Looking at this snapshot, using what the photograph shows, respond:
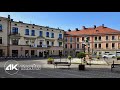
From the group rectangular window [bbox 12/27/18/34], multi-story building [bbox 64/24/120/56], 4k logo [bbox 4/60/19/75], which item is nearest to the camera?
4k logo [bbox 4/60/19/75]

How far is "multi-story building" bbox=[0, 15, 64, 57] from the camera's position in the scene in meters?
31.5

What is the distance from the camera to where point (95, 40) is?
147 ft

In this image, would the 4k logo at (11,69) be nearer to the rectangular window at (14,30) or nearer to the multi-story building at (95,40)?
the rectangular window at (14,30)

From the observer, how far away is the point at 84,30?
4850cm

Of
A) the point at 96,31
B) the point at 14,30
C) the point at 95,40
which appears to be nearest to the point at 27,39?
the point at 14,30

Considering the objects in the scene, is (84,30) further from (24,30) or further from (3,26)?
(3,26)

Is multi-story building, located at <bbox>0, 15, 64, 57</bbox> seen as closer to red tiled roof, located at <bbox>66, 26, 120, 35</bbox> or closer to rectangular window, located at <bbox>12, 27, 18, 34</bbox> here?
rectangular window, located at <bbox>12, 27, 18, 34</bbox>

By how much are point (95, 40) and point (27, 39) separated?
1781 cm

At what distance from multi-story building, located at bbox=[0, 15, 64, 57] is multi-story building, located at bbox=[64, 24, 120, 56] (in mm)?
4822

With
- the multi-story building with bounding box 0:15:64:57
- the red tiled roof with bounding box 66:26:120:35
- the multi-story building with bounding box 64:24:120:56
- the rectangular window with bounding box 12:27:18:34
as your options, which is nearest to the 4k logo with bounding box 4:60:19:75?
the multi-story building with bounding box 0:15:64:57

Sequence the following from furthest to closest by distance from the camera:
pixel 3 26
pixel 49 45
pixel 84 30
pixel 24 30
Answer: pixel 84 30, pixel 49 45, pixel 24 30, pixel 3 26

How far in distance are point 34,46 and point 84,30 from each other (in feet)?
56.5
